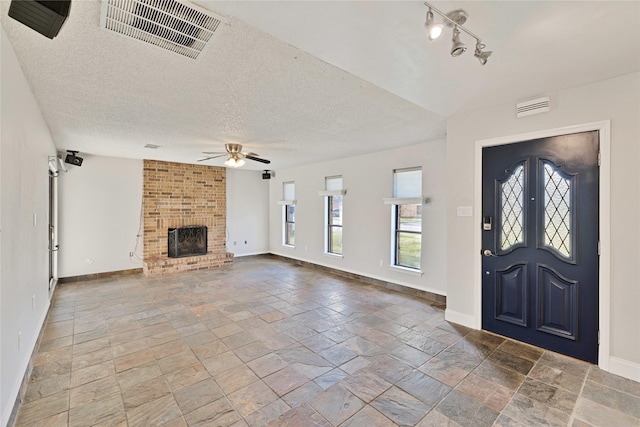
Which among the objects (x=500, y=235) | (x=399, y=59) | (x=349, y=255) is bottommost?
(x=349, y=255)

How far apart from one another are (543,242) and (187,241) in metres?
6.79

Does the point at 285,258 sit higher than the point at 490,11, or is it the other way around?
the point at 490,11

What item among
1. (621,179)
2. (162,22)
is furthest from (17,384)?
(621,179)

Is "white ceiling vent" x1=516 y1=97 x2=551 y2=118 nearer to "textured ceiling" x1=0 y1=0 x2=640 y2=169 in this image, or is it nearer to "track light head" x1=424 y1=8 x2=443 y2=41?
"textured ceiling" x1=0 y1=0 x2=640 y2=169

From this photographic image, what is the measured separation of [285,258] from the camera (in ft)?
25.5

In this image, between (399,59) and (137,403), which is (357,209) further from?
(137,403)

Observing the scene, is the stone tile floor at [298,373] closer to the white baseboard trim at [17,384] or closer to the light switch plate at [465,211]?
the white baseboard trim at [17,384]

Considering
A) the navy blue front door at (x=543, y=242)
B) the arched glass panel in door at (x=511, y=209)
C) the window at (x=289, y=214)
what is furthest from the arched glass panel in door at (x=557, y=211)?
the window at (x=289, y=214)

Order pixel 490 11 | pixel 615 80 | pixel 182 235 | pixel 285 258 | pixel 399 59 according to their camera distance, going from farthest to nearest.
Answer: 1. pixel 285 258
2. pixel 182 235
3. pixel 615 80
4. pixel 399 59
5. pixel 490 11

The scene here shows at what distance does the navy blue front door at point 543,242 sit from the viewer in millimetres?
2543

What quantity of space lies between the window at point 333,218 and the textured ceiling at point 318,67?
2.56m

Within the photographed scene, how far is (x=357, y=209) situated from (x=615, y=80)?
3923 mm

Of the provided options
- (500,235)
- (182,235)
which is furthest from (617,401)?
(182,235)

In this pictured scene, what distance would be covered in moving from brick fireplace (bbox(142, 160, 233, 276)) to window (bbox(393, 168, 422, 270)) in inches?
169
